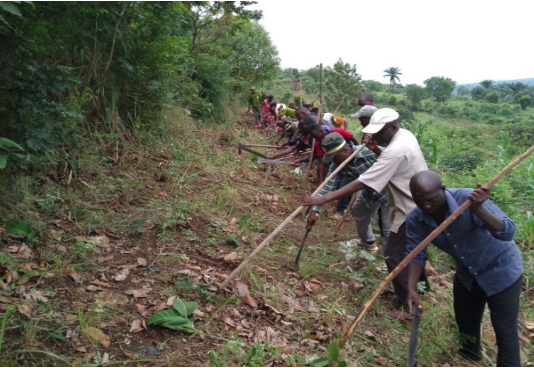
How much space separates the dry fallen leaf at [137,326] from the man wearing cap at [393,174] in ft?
5.26

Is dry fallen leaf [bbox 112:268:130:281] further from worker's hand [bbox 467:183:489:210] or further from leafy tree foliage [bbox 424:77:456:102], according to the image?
leafy tree foliage [bbox 424:77:456:102]

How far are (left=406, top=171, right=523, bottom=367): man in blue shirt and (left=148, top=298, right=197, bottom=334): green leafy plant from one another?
1523 mm

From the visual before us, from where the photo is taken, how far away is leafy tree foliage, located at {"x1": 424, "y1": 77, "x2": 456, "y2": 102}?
4658 cm

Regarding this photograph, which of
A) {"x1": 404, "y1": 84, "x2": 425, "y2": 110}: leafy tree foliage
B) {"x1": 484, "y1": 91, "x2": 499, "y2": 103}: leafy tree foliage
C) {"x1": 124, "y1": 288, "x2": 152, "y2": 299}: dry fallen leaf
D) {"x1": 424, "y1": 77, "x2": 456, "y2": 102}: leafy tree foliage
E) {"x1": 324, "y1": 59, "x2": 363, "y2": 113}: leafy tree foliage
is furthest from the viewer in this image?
{"x1": 424, "y1": 77, "x2": 456, "y2": 102}: leafy tree foliage

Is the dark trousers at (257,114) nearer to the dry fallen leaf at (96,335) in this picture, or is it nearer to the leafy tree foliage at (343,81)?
the dry fallen leaf at (96,335)

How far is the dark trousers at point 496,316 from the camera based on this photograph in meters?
2.34

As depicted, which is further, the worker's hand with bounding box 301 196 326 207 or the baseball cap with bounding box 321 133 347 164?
the baseball cap with bounding box 321 133 347 164

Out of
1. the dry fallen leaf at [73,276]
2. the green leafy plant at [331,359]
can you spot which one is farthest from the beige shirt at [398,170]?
the dry fallen leaf at [73,276]

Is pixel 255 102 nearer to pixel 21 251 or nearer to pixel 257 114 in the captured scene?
pixel 257 114

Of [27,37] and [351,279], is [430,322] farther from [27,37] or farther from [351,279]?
[27,37]

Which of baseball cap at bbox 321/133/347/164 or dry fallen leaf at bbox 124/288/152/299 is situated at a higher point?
baseball cap at bbox 321/133/347/164

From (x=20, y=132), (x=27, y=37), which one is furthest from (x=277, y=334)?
(x=27, y=37)

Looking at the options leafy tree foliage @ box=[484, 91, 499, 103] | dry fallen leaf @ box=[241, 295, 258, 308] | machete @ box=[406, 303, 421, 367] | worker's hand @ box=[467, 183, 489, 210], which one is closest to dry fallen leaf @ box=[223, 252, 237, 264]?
dry fallen leaf @ box=[241, 295, 258, 308]

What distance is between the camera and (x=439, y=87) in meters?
48.1
